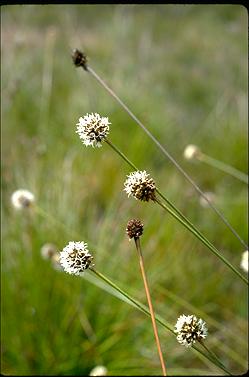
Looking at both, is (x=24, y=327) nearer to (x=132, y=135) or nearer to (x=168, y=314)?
(x=168, y=314)

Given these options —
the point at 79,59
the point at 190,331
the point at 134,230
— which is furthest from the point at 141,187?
the point at 79,59

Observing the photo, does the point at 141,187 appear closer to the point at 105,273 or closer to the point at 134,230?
the point at 134,230

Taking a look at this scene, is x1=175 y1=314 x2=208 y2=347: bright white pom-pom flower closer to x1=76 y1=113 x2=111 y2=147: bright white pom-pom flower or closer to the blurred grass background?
x1=76 y1=113 x2=111 y2=147: bright white pom-pom flower

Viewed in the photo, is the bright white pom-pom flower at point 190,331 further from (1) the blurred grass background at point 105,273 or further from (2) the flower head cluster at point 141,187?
(1) the blurred grass background at point 105,273

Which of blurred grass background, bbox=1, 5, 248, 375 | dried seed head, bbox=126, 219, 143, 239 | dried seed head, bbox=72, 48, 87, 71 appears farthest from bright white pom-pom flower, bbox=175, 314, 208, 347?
blurred grass background, bbox=1, 5, 248, 375

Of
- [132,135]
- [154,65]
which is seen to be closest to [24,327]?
[132,135]

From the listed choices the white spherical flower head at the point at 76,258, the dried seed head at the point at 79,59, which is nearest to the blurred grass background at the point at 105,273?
the dried seed head at the point at 79,59
